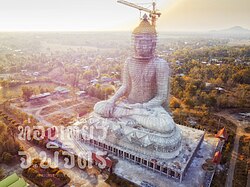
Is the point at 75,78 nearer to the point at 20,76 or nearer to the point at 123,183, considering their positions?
the point at 20,76

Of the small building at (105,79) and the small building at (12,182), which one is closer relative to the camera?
the small building at (12,182)

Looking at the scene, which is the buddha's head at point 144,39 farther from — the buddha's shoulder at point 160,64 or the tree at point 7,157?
the tree at point 7,157

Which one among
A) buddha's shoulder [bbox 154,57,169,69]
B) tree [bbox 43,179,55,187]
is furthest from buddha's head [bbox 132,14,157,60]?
tree [bbox 43,179,55,187]

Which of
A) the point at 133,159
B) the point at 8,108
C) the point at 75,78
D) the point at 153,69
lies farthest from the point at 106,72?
the point at 133,159

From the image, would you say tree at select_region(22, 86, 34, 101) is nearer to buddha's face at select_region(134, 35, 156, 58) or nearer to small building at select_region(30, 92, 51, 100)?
small building at select_region(30, 92, 51, 100)

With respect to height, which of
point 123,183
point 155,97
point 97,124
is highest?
point 155,97

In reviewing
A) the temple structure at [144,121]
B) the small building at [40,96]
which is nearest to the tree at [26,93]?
the small building at [40,96]

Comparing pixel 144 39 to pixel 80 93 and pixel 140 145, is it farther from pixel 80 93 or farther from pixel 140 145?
pixel 80 93

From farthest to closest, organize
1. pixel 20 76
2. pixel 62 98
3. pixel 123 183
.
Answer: pixel 20 76 → pixel 62 98 → pixel 123 183
